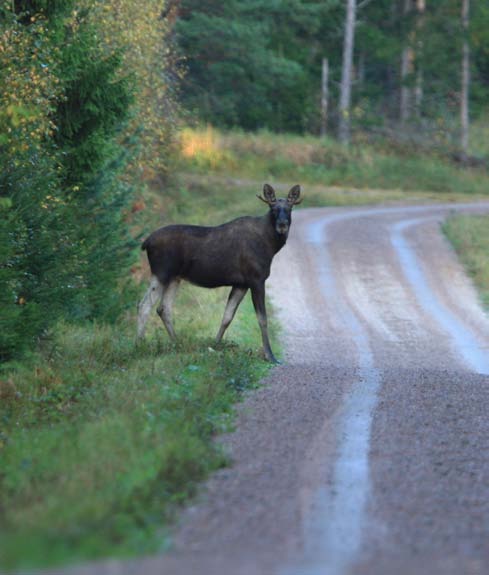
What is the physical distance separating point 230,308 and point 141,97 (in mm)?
11906

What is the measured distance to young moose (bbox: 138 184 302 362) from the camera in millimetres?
16047

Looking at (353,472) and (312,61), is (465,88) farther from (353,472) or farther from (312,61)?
(353,472)

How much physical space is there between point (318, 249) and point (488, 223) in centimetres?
653

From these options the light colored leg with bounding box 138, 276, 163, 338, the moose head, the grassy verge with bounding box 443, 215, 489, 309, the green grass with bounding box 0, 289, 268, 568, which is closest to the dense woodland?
the green grass with bounding box 0, 289, 268, 568

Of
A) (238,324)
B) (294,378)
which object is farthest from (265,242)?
(238,324)

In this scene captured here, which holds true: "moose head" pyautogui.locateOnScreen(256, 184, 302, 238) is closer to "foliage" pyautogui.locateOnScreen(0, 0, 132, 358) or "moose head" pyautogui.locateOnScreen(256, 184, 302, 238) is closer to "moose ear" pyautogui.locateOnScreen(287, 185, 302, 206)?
"moose ear" pyautogui.locateOnScreen(287, 185, 302, 206)

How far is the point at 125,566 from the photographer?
5.82 m

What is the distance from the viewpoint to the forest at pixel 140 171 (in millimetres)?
9086

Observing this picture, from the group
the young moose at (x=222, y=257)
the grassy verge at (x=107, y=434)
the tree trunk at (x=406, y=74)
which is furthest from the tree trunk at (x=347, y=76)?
the young moose at (x=222, y=257)

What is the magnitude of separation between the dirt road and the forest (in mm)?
370

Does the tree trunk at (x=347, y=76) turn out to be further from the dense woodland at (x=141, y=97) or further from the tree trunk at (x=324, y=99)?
the tree trunk at (x=324, y=99)

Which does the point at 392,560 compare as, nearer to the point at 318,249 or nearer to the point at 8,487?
the point at 8,487

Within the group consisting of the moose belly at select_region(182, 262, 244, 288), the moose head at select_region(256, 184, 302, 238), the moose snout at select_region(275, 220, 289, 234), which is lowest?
the moose belly at select_region(182, 262, 244, 288)

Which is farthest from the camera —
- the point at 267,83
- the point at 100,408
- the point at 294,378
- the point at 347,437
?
the point at 267,83
